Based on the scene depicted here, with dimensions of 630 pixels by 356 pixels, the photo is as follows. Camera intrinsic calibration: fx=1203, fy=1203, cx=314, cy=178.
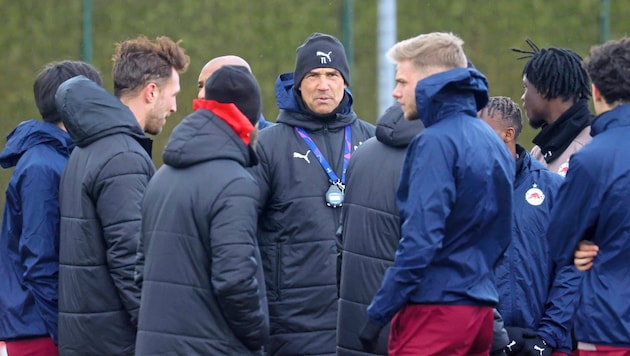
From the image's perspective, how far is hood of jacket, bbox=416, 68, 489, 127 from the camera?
509 centimetres

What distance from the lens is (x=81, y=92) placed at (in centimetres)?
604

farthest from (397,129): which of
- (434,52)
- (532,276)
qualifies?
(532,276)

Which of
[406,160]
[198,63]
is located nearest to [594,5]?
[198,63]

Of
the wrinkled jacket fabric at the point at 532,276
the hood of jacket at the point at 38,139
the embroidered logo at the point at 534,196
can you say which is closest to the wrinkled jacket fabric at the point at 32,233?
the hood of jacket at the point at 38,139

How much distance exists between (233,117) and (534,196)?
2013 mm

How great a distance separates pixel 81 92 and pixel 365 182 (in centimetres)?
149

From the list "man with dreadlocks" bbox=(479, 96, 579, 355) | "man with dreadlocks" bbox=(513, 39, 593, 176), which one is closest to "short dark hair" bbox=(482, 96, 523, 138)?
"man with dreadlocks" bbox=(479, 96, 579, 355)

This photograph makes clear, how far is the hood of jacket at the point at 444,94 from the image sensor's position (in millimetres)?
5094

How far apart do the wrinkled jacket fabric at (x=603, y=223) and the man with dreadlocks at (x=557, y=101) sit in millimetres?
1893

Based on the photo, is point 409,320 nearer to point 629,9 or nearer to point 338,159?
point 338,159

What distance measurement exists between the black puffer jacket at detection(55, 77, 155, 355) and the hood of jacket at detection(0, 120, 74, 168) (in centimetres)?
41

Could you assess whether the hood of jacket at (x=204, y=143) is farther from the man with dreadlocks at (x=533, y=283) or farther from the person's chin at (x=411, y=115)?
the man with dreadlocks at (x=533, y=283)

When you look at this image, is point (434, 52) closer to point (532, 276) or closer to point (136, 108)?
point (532, 276)

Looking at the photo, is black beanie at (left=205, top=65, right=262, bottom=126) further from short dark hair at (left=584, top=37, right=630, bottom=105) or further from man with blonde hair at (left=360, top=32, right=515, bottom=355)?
short dark hair at (left=584, top=37, right=630, bottom=105)
